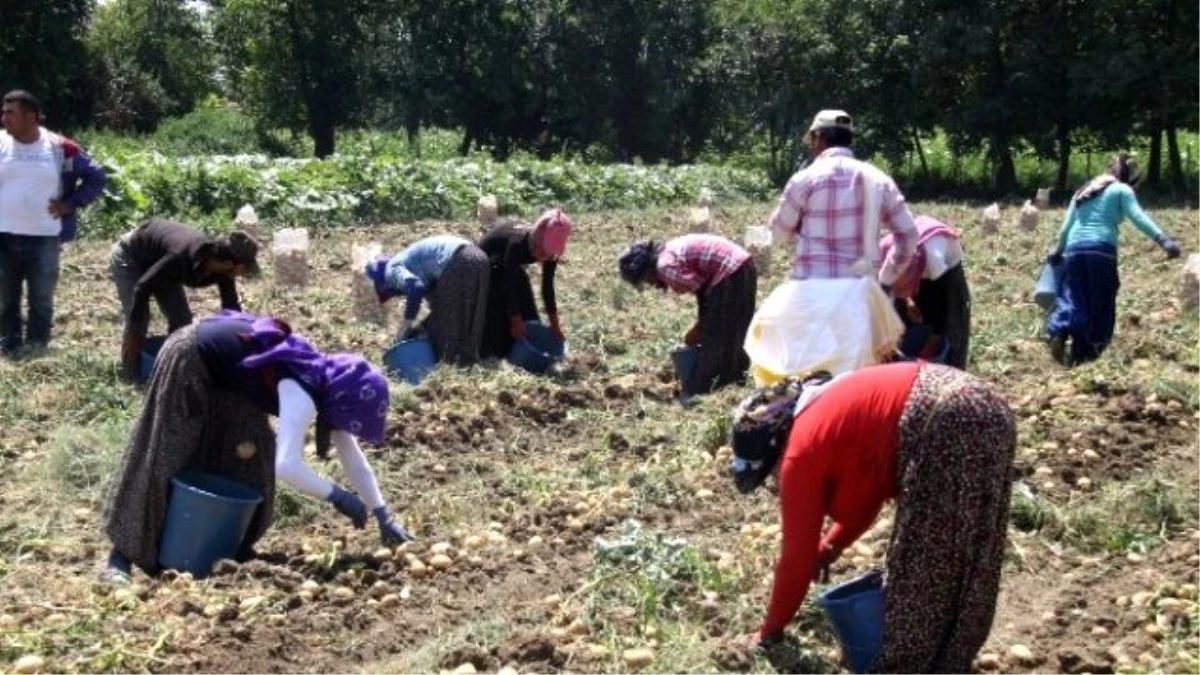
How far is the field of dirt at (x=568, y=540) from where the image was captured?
4.47m

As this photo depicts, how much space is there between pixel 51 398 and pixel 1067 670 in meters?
5.69

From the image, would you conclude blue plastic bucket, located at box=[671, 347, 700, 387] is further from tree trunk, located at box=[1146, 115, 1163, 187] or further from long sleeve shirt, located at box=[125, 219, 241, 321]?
tree trunk, located at box=[1146, 115, 1163, 187]

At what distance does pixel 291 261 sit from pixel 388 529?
284 inches

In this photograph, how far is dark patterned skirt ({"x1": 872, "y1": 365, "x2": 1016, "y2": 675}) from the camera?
3.74 meters

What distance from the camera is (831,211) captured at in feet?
19.9

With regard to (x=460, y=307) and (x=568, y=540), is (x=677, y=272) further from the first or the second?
(x=568, y=540)

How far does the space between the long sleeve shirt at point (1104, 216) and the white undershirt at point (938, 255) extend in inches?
70.5

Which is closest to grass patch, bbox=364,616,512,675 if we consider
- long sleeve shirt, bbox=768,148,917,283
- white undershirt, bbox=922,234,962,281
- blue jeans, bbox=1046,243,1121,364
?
long sleeve shirt, bbox=768,148,917,283

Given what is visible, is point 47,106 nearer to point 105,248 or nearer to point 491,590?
point 105,248

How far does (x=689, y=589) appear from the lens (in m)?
4.87

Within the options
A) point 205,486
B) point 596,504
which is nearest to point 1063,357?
point 596,504

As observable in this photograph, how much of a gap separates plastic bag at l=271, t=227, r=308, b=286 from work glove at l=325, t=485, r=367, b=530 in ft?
24.1

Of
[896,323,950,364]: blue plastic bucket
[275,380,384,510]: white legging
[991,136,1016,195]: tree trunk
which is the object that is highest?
[275,380,384,510]: white legging

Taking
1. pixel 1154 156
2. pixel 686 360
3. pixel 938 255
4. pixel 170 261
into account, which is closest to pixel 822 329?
pixel 938 255
